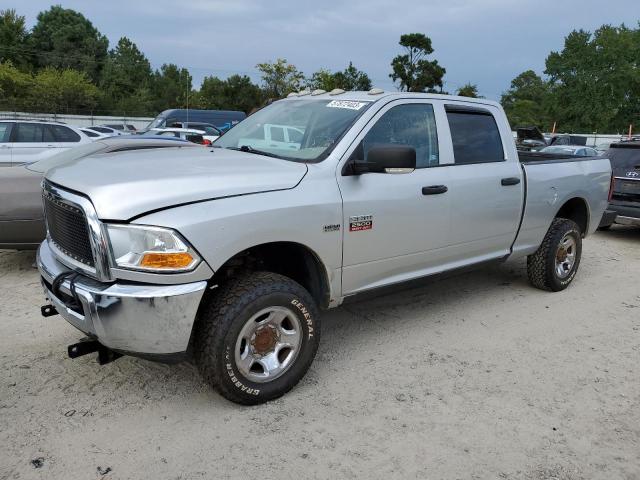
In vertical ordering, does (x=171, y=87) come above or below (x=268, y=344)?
above

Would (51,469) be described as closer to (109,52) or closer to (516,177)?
(516,177)

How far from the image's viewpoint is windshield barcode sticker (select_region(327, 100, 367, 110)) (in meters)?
3.84

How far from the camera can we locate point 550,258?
17.7 ft

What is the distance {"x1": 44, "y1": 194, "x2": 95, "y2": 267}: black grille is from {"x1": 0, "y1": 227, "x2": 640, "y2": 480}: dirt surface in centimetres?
91

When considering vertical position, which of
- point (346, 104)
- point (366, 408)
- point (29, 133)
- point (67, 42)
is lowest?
point (366, 408)

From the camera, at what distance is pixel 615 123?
170 feet

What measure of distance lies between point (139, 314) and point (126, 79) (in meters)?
63.6

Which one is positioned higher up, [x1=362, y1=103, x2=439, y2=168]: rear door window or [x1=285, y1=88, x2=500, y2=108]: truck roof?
[x1=285, y1=88, x2=500, y2=108]: truck roof

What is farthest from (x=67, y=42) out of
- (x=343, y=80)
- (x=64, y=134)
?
(x=64, y=134)

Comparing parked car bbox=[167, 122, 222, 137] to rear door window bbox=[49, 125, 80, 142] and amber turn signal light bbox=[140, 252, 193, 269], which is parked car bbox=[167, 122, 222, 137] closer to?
rear door window bbox=[49, 125, 80, 142]

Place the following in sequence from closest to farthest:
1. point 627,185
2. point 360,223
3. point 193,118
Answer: point 360,223
point 627,185
point 193,118

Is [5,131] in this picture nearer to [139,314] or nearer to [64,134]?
[64,134]

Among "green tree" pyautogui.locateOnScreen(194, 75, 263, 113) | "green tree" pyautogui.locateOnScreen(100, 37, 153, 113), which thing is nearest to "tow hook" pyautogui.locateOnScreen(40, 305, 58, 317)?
"green tree" pyautogui.locateOnScreen(100, 37, 153, 113)

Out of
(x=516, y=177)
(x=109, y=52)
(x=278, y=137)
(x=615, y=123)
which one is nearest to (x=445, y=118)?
(x=516, y=177)
